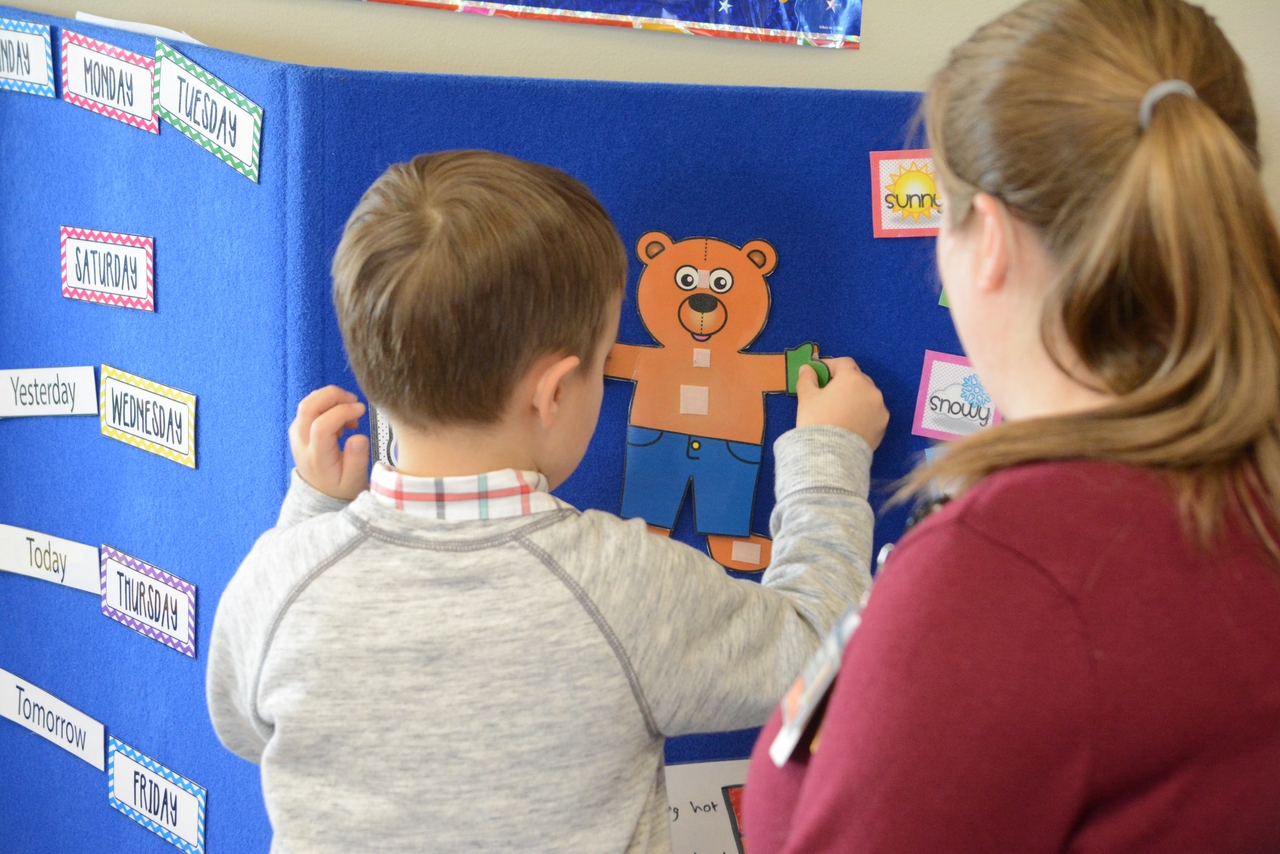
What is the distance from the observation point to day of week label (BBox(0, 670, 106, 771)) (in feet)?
4.29

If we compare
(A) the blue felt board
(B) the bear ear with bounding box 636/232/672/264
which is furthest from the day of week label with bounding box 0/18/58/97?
(B) the bear ear with bounding box 636/232/672/264

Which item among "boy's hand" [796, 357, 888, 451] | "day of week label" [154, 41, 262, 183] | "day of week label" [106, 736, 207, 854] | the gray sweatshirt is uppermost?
"day of week label" [154, 41, 262, 183]

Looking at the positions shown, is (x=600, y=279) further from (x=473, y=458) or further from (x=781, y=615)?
(x=781, y=615)

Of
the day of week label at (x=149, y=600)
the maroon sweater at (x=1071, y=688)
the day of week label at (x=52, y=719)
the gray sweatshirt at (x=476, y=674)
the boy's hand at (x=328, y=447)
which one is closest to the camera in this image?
the maroon sweater at (x=1071, y=688)

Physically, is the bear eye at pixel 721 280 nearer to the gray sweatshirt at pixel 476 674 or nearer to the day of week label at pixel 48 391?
the gray sweatshirt at pixel 476 674

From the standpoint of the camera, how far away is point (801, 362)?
3.58 feet

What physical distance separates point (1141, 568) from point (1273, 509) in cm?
9

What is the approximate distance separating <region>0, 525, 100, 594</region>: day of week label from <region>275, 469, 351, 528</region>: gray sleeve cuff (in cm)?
44

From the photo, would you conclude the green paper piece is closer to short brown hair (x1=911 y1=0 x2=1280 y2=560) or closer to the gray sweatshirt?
the gray sweatshirt

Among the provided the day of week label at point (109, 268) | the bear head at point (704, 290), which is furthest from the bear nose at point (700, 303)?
the day of week label at point (109, 268)

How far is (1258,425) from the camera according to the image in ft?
1.81

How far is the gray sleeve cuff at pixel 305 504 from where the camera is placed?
96 cm

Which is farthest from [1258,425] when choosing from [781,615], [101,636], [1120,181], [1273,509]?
[101,636]

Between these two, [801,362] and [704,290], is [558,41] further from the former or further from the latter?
[801,362]
